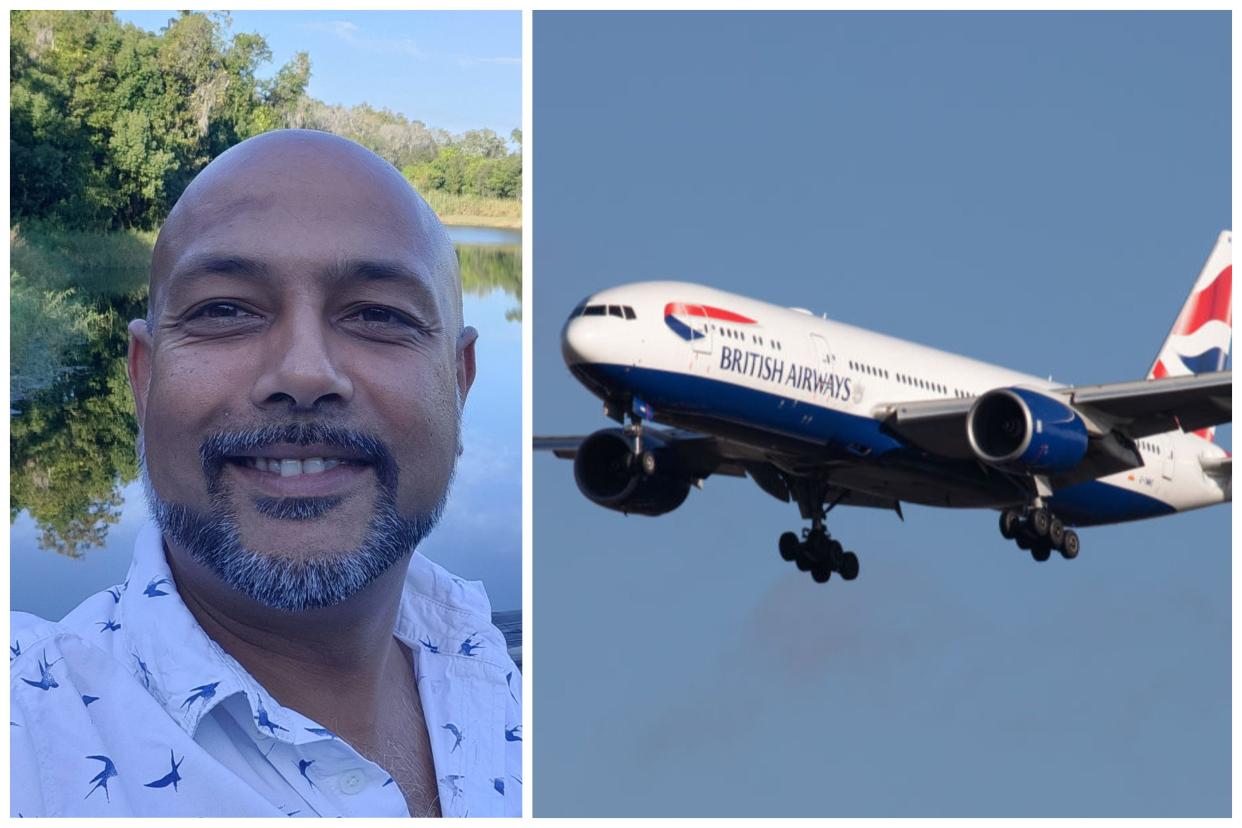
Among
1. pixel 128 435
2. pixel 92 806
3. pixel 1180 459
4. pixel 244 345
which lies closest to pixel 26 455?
pixel 128 435

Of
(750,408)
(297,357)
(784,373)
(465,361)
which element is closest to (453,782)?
(465,361)

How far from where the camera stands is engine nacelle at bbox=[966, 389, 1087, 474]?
86.1ft

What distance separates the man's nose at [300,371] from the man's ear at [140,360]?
0.64m

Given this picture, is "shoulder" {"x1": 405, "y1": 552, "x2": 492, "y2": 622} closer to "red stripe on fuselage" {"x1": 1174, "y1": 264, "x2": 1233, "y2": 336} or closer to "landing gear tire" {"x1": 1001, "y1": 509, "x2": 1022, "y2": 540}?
"landing gear tire" {"x1": 1001, "y1": 509, "x2": 1022, "y2": 540}

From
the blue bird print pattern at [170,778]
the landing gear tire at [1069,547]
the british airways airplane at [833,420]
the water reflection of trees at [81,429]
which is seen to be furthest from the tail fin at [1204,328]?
the blue bird print pattern at [170,778]

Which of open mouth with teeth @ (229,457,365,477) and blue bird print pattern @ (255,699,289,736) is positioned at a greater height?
open mouth with teeth @ (229,457,365,477)

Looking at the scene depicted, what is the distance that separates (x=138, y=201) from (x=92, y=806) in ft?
11.7

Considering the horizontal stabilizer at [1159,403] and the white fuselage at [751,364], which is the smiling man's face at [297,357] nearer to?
the white fuselage at [751,364]

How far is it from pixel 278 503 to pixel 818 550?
23738 mm

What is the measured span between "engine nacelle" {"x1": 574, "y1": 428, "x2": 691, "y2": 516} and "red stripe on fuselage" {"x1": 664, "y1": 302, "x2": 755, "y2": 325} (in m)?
3.59

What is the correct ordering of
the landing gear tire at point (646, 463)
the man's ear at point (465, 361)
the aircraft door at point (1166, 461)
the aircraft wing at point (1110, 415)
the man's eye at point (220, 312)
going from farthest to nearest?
the aircraft door at point (1166, 461) → the aircraft wing at point (1110, 415) → the landing gear tire at point (646, 463) → the man's ear at point (465, 361) → the man's eye at point (220, 312)

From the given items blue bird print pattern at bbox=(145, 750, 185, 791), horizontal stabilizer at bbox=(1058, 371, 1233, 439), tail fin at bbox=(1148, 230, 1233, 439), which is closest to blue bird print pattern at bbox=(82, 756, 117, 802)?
blue bird print pattern at bbox=(145, 750, 185, 791)

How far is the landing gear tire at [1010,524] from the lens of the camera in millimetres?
28047

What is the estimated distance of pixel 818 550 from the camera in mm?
29750
